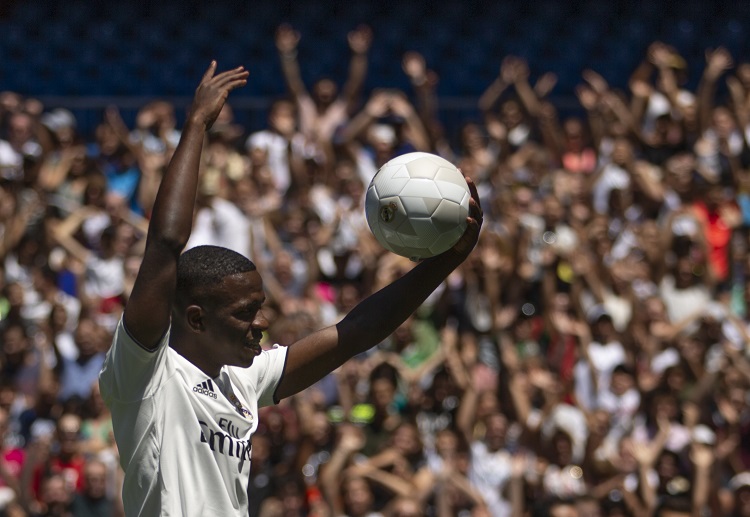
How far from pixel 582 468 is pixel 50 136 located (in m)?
5.76

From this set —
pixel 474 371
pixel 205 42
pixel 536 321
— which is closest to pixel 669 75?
pixel 536 321

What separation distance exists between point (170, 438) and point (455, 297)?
689 cm

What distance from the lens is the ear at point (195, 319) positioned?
12.0 feet

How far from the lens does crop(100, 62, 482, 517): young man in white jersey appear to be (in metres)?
3.28

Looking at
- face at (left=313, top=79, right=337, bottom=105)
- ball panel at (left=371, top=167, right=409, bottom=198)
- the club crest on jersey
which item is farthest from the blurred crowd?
the club crest on jersey

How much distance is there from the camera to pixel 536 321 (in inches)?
408

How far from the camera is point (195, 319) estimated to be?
3.65m

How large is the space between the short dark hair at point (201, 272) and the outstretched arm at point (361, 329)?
15.2 inches

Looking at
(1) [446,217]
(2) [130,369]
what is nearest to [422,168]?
(1) [446,217]

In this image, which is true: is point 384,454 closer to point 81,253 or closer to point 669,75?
point 81,253

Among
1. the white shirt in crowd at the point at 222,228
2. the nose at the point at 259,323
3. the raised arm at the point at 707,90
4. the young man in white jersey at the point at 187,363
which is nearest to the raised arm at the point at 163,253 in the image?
the young man in white jersey at the point at 187,363

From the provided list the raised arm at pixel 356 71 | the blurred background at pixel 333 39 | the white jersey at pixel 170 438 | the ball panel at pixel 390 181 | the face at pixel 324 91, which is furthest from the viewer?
the blurred background at pixel 333 39

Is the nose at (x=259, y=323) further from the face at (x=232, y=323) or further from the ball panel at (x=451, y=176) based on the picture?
the ball panel at (x=451, y=176)

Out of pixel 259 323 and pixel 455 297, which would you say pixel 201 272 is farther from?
pixel 455 297
